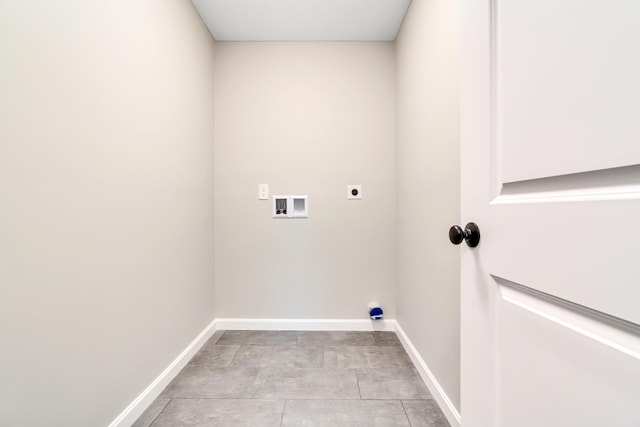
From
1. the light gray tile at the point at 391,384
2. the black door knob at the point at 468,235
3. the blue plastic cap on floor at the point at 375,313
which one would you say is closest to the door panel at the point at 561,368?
the black door knob at the point at 468,235

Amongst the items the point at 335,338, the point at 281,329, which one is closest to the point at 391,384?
the point at 335,338

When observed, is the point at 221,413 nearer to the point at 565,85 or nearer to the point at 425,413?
the point at 425,413

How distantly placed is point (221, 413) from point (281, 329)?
906 millimetres

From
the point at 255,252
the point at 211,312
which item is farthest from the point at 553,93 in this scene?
the point at 211,312

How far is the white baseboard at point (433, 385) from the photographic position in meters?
1.17

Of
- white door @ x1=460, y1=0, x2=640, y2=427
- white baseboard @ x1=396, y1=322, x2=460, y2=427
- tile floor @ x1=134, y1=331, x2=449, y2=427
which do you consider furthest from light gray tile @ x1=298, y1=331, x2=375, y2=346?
white door @ x1=460, y1=0, x2=640, y2=427

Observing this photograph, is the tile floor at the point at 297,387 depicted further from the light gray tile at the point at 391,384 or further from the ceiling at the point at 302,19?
the ceiling at the point at 302,19

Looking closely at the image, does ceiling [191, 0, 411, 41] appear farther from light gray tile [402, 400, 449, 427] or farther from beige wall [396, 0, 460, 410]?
light gray tile [402, 400, 449, 427]

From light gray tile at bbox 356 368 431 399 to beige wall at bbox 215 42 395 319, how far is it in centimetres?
60

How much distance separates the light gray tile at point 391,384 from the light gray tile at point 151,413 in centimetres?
98

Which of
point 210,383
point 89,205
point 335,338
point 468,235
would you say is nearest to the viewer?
point 468,235

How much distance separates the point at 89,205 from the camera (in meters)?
1.01

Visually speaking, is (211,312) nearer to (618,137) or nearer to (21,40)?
(21,40)

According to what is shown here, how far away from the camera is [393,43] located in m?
2.15
